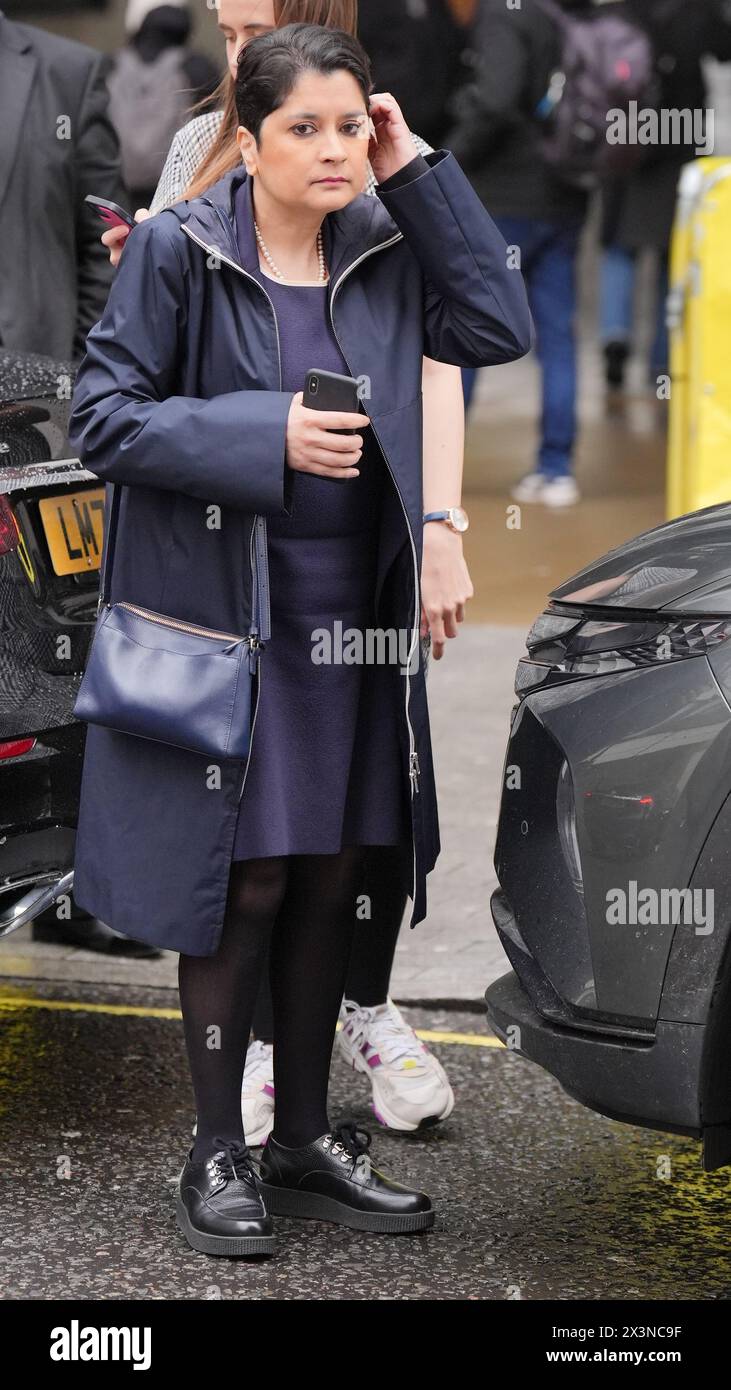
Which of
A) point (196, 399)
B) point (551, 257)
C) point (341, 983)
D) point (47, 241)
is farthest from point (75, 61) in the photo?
point (551, 257)

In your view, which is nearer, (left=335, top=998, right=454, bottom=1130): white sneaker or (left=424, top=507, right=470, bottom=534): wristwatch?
(left=424, top=507, right=470, bottom=534): wristwatch

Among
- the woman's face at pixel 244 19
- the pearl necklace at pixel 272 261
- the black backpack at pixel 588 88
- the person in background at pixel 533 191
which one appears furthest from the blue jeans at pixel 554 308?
the pearl necklace at pixel 272 261

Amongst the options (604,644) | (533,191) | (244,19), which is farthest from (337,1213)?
(533,191)

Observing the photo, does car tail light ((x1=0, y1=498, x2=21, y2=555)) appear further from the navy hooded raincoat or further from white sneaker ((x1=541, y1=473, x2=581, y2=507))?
white sneaker ((x1=541, y1=473, x2=581, y2=507))

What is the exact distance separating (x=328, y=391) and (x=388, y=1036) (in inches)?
59.4

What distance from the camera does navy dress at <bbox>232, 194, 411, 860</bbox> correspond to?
10.7 feet

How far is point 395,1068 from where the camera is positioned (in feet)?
13.2

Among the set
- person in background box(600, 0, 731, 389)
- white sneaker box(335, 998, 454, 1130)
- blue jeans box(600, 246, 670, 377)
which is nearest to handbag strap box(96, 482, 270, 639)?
white sneaker box(335, 998, 454, 1130)

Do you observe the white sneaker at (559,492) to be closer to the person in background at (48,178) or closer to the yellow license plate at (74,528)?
the person in background at (48,178)

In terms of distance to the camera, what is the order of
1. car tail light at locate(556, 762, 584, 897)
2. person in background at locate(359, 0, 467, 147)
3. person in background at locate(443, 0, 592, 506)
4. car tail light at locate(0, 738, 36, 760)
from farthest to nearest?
person in background at locate(359, 0, 467, 147) < person in background at locate(443, 0, 592, 506) < car tail light at locate(0, 738, 36, 760) < car tail light at locate(556, 762, 584, 897)

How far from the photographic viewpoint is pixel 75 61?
17.3ft

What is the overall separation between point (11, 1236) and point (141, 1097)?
707 mm

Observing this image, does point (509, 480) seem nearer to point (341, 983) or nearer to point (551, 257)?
point (551, 257)

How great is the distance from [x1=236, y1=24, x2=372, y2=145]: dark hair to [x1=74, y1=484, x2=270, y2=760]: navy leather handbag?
0.64 m
